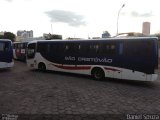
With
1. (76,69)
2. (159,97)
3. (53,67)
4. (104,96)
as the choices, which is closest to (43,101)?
(104,96)

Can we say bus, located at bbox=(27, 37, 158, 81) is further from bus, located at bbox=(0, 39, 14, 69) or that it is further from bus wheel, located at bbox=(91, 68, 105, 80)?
bus, located at bbox=(0, 39, 14, 69)

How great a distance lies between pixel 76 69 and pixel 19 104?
297 inches

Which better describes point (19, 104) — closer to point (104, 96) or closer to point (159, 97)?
point (104, 96)

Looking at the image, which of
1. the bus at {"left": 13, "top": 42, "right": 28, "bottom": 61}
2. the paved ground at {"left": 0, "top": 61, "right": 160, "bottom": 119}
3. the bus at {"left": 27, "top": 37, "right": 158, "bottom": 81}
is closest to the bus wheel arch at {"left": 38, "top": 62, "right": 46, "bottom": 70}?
the bus at {"left": 27, "top": 37, "right": 158, "bottom": 81}

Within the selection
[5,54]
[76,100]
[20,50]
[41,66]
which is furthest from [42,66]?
[20,50]

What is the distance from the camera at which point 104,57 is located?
533 inches

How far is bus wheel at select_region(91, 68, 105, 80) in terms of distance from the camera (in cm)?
1379

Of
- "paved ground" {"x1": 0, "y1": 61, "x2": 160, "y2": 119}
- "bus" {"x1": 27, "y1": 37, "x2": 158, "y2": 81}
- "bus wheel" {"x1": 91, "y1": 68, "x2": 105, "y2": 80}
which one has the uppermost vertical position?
"bus" {"x1": 27, "y1": 37, "x2": 158, "y2": 81}

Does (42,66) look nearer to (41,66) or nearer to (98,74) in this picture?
(41,66)

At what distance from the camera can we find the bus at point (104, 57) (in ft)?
38.8

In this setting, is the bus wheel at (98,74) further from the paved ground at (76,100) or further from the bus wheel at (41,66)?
the bus wheel at (41,66)

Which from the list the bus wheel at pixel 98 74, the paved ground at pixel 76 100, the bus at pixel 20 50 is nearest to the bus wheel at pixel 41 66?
the bus wheel at pixel 98 74

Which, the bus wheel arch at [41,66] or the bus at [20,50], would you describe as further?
the bus at [20,50]

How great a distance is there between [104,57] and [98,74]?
119 centimetres
